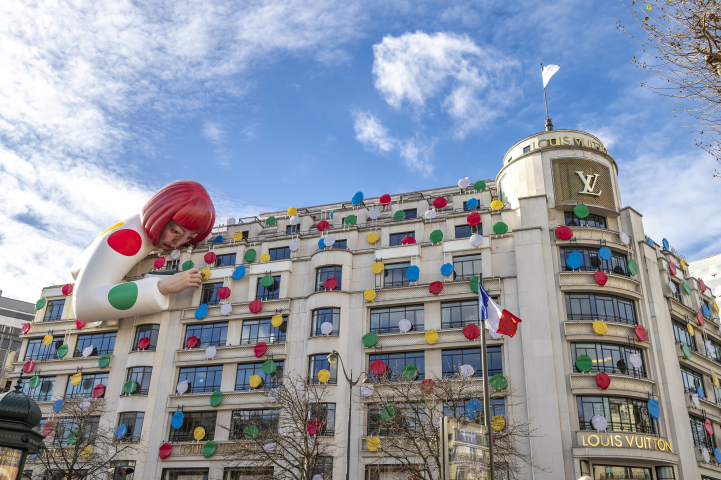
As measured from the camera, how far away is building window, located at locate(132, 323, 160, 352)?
47.4 metres

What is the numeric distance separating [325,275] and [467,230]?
37.0 ft

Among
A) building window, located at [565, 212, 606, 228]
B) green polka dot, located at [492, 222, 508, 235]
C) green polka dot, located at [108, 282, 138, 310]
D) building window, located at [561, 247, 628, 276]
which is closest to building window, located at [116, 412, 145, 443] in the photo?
green polka dot, located at [108, 282, 138, 310]

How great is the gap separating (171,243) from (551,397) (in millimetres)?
31762

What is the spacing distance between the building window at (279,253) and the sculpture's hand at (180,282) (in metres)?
6.17

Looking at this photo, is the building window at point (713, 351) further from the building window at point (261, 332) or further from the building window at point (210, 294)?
the building window at point (210, 294)

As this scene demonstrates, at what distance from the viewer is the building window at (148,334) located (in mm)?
47438

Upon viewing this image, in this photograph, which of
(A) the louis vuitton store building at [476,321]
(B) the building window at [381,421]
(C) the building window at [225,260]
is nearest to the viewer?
(A) the louis vuitton store building at [476,321]

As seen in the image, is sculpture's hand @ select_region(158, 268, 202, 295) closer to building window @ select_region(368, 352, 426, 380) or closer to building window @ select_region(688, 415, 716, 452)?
building window @ select_region(368, 352, 426, 380)

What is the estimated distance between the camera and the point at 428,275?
43719 mm

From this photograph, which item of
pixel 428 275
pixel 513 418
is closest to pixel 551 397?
pixel 513 418

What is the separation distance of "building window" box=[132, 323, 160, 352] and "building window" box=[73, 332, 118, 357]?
225 cm

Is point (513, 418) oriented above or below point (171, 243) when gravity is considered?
below

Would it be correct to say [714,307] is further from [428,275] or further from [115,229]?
[115,229]

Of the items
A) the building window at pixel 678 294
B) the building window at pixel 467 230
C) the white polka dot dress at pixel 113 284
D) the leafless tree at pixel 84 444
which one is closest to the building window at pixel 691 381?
the building window at pixel 678 294
